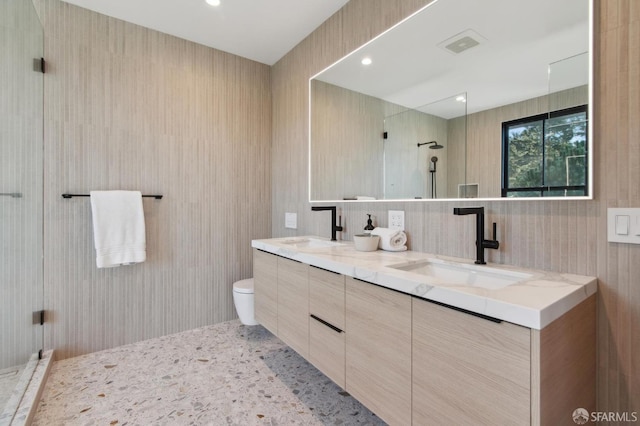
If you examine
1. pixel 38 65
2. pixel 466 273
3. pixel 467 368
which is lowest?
pixel 467 368

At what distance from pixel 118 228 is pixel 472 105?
225 cm

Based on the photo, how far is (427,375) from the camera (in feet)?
3.14

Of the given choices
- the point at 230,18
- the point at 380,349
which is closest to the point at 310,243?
the point at 380,349

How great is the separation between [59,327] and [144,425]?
1.07 metres

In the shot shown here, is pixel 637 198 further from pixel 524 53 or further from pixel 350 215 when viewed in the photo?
pixel 350 215

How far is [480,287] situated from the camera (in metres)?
0.94

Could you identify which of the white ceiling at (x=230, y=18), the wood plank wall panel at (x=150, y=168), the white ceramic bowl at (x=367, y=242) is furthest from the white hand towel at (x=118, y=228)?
the white ceramic bowl at (x=367, y=242)

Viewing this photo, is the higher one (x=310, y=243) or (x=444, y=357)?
(x=310, y=243)

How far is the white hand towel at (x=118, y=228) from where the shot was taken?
2004 mm

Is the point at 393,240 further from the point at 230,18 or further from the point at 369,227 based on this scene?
the point at 230,18

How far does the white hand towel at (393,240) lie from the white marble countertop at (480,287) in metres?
0.06

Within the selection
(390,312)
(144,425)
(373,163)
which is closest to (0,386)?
Answer: (144,425)

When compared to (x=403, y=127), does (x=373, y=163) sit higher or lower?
lower

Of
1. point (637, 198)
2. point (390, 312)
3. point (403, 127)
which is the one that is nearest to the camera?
point (637, 198)
